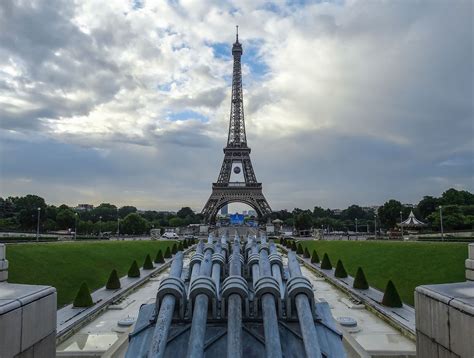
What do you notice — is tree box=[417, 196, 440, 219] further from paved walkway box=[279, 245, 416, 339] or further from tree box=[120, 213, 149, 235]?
paved walkway box=[279, 245, 416, 339]

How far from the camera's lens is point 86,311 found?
1539cm

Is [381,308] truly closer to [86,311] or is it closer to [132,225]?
[86,311]

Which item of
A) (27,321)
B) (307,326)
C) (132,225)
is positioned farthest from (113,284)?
(132,225)

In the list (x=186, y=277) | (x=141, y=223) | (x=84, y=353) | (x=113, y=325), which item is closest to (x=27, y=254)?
(x=113, y=325)

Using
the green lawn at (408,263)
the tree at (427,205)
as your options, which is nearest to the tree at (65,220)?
the green lawn at (408,263)

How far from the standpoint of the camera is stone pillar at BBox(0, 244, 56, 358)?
478 centimetres

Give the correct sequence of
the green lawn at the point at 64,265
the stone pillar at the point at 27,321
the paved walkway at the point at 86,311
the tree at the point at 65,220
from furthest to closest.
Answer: the tree at the point at 65,220
the green lawn at the point at 64,265
the paved walkway at the point at 86,311
the stone pillar at the point at 27,321

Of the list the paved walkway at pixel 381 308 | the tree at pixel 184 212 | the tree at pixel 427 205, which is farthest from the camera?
the tree at pixel 184 212

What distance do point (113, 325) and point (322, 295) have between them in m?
10.7

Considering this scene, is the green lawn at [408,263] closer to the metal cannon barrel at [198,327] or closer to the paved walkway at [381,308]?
the paved walkway at [381,308]

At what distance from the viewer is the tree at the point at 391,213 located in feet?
245

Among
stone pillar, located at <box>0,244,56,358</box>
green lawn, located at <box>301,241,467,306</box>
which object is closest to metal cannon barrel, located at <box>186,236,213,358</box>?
stone pillar, located at <box>0,244,56,358</box>

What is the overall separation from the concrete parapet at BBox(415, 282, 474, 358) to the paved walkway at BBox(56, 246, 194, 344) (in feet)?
35.2

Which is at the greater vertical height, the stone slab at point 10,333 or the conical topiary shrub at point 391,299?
the stone slab at point 10,333
